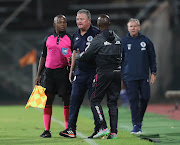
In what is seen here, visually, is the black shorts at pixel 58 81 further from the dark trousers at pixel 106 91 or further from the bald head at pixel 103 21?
the bald head at pixel 103 21

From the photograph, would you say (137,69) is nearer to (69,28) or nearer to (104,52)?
(104,52)

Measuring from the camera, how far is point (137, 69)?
10.2m

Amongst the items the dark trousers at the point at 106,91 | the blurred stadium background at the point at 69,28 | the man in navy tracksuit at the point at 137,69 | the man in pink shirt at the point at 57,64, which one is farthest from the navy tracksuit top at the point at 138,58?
the blurred stadium background at the point at 69,28

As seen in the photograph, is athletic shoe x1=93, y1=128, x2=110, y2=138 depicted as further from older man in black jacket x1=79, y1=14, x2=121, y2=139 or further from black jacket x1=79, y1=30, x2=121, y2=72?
black jacket x1=79, y1=30, x2=121, y2=72

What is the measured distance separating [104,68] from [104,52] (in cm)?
26

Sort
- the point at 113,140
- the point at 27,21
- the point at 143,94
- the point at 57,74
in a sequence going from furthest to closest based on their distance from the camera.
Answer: the point at 27,21, the point at 143,94, the point at 57,74, the point at 113,140

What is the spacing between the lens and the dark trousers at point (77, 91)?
9.03 meters

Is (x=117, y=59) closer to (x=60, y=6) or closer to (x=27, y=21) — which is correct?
(x=60, y=6)

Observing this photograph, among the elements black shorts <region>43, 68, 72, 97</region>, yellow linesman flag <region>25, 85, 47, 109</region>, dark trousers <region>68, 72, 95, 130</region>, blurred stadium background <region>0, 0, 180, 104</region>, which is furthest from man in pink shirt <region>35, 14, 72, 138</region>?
blurred stadium background <region>0, 0, 180, 104</region>

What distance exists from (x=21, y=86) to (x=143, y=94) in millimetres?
26068

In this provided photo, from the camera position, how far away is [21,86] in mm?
35688

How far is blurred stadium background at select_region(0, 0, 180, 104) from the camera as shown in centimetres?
2558

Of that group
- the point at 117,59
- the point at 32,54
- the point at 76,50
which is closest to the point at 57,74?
the point at 76,50

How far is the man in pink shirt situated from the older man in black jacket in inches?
32.4
